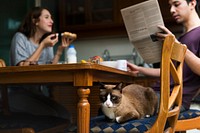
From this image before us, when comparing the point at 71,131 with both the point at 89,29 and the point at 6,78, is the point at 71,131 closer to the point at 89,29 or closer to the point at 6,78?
the point at 6,78

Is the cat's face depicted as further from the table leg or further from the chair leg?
the chair leg

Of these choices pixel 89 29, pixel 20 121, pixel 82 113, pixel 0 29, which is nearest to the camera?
pixel 82 113

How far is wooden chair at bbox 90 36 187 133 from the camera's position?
1160mm

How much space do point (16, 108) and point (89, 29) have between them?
80.1 inches

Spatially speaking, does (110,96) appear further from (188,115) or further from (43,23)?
(43,23)

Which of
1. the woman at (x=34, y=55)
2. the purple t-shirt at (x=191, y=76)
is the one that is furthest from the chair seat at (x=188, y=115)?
the woman at (x=34, y=55)

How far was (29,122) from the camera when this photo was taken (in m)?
1.57

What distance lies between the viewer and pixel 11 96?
196cm

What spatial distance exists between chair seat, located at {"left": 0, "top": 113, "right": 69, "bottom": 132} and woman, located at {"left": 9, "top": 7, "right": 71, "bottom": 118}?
0.16 m

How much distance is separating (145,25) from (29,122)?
2.67 feet

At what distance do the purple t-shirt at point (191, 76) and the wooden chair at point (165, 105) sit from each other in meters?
0.33

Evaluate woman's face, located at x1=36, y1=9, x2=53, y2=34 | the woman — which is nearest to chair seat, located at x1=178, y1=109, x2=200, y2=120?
the woman

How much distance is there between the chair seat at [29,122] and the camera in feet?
4.95

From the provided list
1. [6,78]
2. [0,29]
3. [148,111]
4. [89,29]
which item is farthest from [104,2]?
[6,78]
